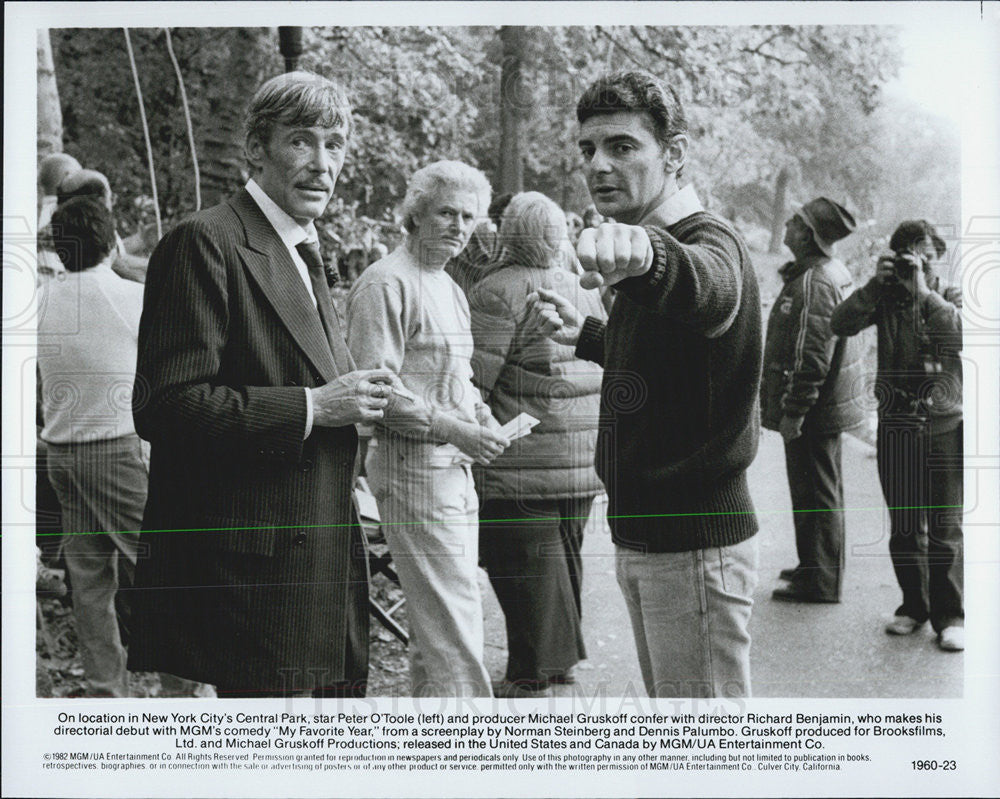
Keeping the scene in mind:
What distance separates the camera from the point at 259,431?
9.39 feet

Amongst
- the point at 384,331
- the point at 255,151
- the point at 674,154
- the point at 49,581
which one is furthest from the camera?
the point at 49,581

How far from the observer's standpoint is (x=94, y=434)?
3303 millimetres

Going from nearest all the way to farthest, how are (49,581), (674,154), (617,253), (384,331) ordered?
(617,253), (674,154), (384,331), (49,581)

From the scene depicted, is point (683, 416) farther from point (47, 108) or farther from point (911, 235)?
point (47, 108)

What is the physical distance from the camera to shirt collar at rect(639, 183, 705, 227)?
2779 mm

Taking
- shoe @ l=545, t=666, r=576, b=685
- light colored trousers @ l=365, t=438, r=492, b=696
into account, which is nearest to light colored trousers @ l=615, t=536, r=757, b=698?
shoe @ l=545, t=666, r=576, b=685

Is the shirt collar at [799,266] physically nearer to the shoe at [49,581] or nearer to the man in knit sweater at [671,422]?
the man in knit sweater at [671,422]

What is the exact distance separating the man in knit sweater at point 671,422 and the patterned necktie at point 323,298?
0.68 m

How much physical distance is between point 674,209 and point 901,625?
1467mm

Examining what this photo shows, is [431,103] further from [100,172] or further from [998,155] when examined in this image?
[998,155]

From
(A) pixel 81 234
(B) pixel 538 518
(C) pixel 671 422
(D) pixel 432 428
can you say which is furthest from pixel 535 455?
(A) pixel 81 234

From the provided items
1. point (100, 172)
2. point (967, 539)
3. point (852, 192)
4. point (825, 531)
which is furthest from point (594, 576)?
point (100, 172)

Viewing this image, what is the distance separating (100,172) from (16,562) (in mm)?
1195

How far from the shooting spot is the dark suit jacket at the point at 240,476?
2820 millimetres
